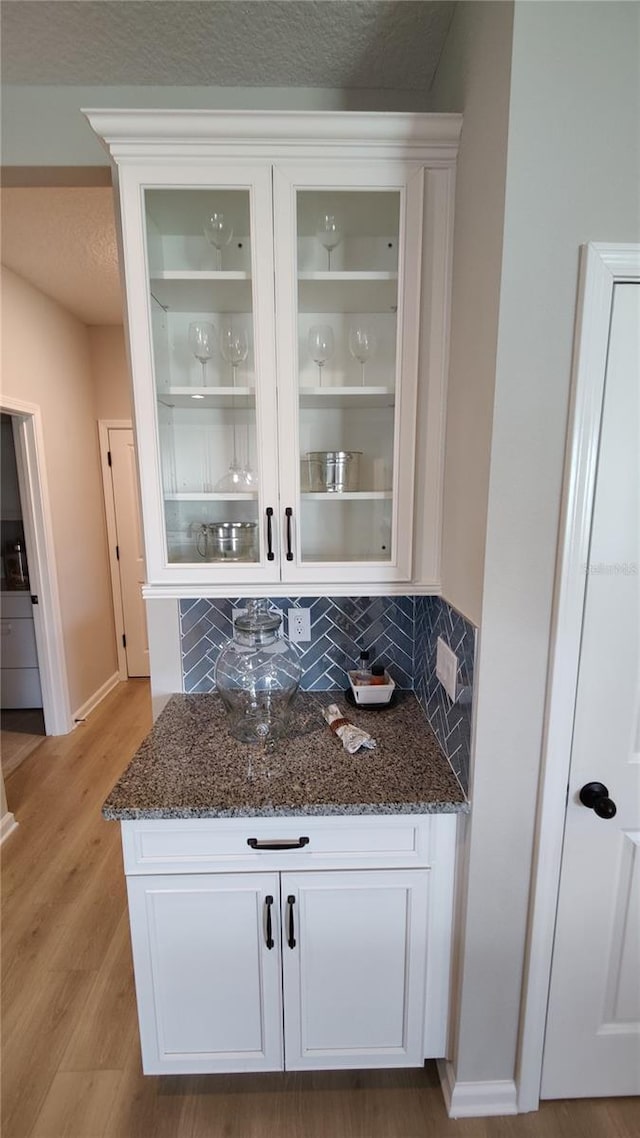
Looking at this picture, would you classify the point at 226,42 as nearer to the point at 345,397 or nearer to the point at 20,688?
the point at 345,397

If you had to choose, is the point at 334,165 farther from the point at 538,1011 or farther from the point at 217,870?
the point at 538,1011

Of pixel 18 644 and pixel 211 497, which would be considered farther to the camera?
pixel 18 644

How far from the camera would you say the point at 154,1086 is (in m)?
1.31

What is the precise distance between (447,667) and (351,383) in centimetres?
84

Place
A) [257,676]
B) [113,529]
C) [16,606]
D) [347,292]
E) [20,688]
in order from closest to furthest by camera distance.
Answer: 1. [347,292]
2. [257,676]
3. [16,606]
4. [20,688]
5. [113,529]

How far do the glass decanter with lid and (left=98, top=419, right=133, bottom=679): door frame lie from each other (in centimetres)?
277

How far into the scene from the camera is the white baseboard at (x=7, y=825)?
7.38ft

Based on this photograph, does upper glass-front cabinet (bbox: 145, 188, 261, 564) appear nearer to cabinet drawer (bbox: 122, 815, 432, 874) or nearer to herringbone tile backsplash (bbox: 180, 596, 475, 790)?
herringbone tile backsplash (bbox: 180, 596, 475, 790)

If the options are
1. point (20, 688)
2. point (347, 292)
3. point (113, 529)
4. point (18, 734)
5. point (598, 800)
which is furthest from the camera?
point (113, 529)

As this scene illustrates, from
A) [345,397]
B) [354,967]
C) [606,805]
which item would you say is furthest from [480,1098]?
[345,397]

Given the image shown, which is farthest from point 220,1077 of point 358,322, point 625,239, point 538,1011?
point 625,239

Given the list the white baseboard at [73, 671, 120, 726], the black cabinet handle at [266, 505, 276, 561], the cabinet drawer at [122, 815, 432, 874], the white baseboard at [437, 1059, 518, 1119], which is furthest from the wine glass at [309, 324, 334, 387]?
the white baseboard at [73, 671, 120, 726]

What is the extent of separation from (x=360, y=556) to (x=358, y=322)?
0.66m

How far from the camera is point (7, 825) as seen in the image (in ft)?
7.50
